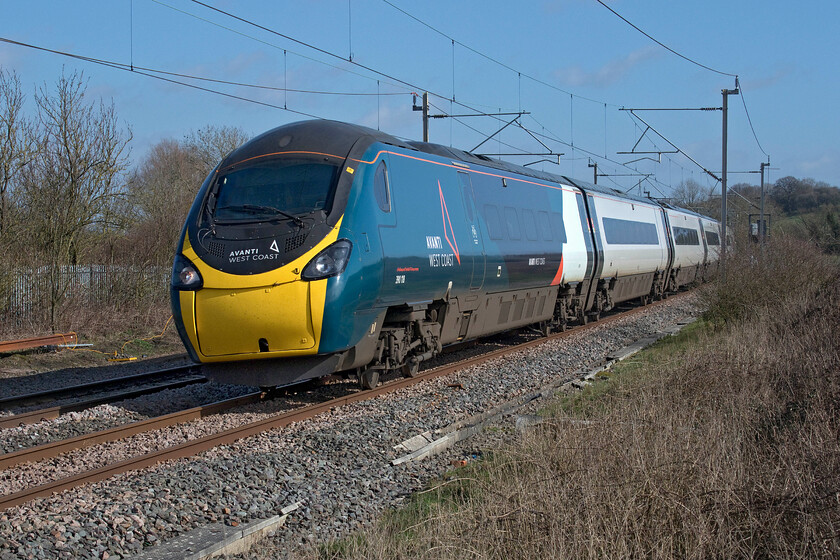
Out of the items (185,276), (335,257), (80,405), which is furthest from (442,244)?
(80,405)

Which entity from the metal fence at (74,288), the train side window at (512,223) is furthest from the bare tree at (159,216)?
the train side window at (512,223)

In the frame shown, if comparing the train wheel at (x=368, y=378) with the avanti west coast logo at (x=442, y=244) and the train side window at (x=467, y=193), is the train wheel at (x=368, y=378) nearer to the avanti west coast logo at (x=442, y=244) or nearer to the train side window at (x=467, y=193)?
the avanti west coast logo at (x=442, y=244)

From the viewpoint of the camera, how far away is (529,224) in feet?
46.9

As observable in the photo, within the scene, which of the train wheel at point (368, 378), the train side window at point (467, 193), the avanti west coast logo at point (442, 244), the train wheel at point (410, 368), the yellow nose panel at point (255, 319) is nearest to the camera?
the yellow nose panel at point (255, 319)

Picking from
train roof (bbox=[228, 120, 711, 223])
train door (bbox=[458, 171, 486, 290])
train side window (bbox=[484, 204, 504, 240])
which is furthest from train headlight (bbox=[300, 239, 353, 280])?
train side window (bbox=[484, 204, 504, 240])

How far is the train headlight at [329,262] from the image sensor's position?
27.6 feet

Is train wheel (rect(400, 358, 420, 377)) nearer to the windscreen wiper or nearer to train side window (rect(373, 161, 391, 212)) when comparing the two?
train side window (rect(373, 161, 391, 212))

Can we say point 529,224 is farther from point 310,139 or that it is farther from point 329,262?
point 329,262

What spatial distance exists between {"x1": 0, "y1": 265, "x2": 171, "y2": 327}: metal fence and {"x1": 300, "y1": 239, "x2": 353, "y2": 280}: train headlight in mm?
11435

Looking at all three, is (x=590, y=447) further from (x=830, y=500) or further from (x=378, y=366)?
(x=378, y=366)

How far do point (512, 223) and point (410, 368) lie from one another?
361cm

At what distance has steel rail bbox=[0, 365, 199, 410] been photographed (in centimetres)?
1012

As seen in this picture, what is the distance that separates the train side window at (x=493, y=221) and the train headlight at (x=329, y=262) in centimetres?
432

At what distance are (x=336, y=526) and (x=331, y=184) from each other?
4386 mm
